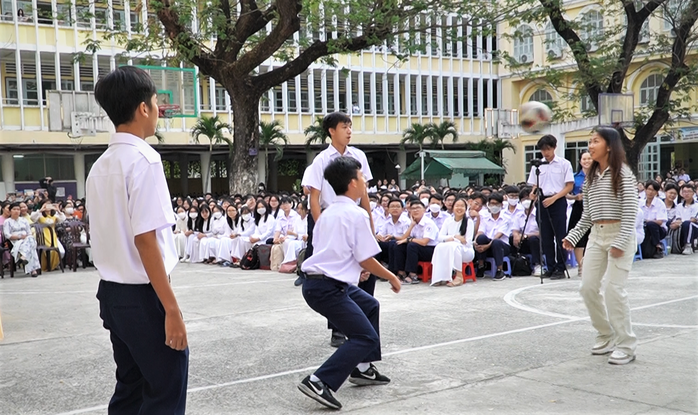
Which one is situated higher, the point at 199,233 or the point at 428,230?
the point at 428,230

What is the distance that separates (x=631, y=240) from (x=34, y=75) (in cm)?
2985

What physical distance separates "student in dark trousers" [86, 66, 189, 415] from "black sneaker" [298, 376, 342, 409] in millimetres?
1563

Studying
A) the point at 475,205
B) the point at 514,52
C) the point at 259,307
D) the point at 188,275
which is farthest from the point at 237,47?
the point at 514,52

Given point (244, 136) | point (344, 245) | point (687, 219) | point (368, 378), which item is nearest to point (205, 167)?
point (244, 136)

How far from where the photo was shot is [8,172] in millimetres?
30828

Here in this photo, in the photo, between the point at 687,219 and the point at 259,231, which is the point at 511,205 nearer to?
the point at 687,219

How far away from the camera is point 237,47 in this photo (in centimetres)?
1686

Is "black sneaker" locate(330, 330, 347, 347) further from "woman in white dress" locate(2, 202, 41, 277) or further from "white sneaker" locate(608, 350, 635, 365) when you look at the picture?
"woman in white dress" locate(2, 202, 41, 277)

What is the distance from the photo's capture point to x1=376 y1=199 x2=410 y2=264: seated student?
12445 mm

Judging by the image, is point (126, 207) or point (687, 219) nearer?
point (126, 207)

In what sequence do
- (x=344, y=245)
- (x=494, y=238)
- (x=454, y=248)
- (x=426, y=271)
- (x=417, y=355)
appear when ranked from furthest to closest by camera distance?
(x=494, y=238) < (x=426, y=271) < (x=454, y=248) < (x=417, y=355) < (x=344, y=245)

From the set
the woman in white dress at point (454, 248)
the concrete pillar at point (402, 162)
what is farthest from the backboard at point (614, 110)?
the concrete pillar at point (402, 162)

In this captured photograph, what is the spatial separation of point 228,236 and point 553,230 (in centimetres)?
740

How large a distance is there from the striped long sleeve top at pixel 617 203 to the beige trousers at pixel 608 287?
7cm
